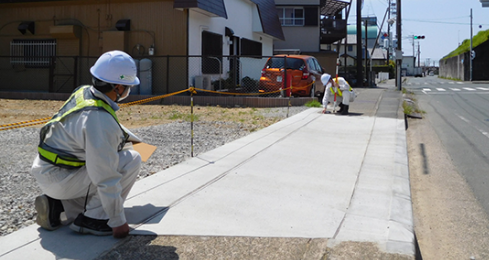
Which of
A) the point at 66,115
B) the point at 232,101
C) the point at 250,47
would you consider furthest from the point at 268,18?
the point at 66,115

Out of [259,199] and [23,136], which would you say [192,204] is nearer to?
[259,199]

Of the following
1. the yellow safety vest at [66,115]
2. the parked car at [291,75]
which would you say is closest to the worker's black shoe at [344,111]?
the parked car at [291,75]

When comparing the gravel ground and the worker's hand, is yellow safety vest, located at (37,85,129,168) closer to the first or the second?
the worker's hand

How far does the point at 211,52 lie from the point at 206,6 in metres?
2.73

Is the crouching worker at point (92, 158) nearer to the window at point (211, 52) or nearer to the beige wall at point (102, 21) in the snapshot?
the beige wall at point (102, 21)

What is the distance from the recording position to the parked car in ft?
53.5

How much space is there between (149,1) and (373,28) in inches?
2888

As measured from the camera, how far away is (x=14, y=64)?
1958 centimetres

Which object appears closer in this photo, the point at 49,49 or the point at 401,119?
the point at 401,119

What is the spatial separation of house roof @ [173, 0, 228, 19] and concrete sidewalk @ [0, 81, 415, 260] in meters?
9.17

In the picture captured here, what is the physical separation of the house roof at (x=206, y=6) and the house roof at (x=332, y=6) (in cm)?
1683

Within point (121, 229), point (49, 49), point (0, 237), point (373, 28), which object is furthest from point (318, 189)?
point (373, 28)

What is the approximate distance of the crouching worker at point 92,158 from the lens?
3.60 metres

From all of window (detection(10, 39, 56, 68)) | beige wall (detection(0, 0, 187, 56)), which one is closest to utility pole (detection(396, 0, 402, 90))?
beige wall (detection(0, 0, 187, 56))
